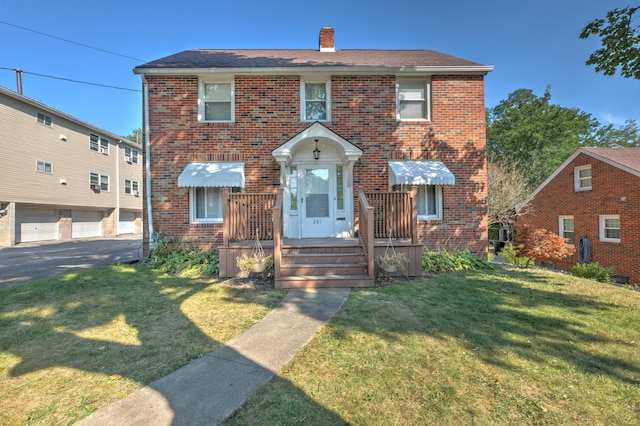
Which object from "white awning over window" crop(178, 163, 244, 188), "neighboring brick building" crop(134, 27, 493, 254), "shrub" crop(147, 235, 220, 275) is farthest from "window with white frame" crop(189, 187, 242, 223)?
"shrub" crop(147, 235, 220, 275)

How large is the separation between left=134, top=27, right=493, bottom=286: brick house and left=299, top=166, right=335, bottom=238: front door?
29 mm

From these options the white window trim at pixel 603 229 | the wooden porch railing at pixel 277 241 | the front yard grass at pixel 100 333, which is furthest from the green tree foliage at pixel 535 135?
the front yard grass at pixel 100 333

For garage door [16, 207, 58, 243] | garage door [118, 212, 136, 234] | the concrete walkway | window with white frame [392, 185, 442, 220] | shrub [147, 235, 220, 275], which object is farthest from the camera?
garage door [118, 212, 136, 234]

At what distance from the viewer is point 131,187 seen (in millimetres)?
25766

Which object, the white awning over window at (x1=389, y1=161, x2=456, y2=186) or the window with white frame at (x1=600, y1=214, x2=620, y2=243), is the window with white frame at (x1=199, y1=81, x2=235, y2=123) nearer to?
the white awning over window at (x1=389, y1=161, x2=456, y2=186)

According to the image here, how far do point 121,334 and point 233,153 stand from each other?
5857 millimetres

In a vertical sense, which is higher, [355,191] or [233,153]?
[233,153]

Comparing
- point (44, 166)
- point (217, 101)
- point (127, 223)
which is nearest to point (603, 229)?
point (217, 101)

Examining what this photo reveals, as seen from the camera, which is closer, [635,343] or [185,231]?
[635,343]

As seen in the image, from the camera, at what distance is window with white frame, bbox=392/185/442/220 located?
888 centimetres

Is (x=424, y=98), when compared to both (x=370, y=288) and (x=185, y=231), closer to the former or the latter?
(x=370, y=288)

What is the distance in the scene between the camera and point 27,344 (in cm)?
358

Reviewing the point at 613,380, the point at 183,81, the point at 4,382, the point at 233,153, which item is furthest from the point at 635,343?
Result: the point at 183,81

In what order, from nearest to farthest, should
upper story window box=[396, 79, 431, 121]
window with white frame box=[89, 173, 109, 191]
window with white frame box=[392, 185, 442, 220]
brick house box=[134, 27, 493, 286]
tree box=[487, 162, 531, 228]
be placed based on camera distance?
1. brick house box=[134, 27, 493, 286]
2. window with white frame box=[392, 185, 442, 220]
3. upper story window box=[396, 79, 431, 121]
4. tree box=[487, 162, 531, 228]
5. window with white frame box=[89, 173, 109, 191]
